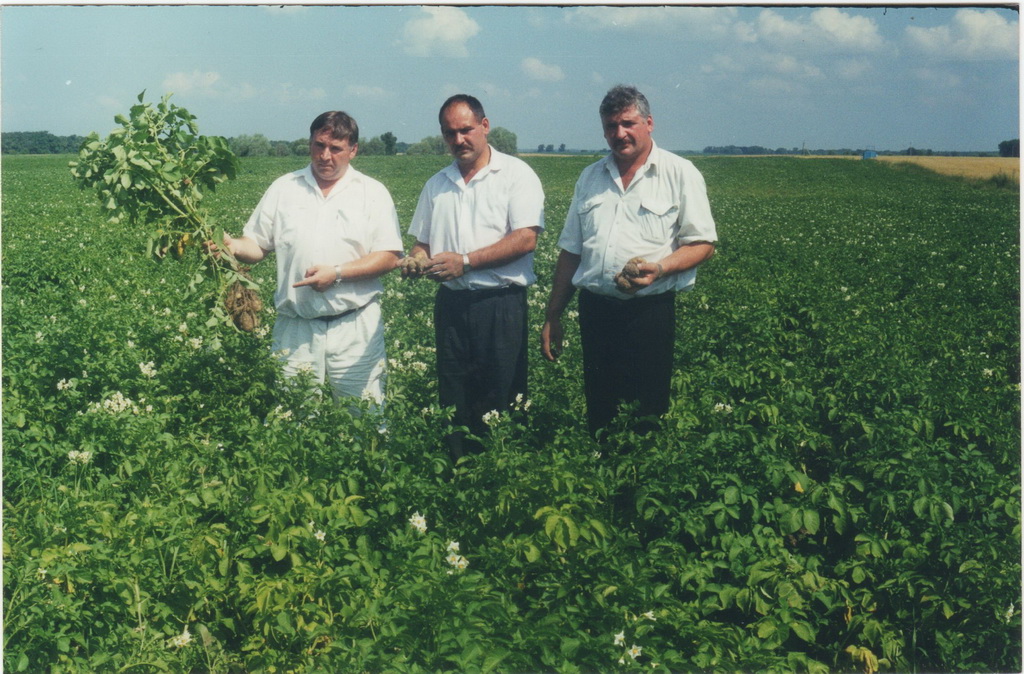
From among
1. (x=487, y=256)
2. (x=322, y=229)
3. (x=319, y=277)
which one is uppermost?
(x=322, y=229)

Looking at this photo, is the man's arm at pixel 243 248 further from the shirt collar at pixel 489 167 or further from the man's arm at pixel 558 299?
the man's arm at pixel 558 299

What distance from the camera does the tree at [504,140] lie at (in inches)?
176

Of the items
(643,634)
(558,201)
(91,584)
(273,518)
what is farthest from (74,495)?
(558,201)

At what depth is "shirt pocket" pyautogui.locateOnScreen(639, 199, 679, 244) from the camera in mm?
4023

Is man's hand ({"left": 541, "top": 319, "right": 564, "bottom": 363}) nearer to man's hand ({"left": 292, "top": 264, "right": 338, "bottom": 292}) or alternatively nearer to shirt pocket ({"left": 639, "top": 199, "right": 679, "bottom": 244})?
shirt pocket ({"left": 639, "top": 199, "right": 679, "bottom": 244})

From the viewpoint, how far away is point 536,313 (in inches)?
327

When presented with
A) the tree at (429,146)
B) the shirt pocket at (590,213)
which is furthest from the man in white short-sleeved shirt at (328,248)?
the shirt pocket at (590,213)

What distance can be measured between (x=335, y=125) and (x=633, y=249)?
1562 millimetres

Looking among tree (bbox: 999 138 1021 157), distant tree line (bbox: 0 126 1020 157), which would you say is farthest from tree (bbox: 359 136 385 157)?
tree (bbox: 999 138 1021 157)

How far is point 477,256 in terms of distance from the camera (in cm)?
418

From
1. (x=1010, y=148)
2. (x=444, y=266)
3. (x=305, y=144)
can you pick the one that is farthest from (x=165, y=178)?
(x=1010, y=148)

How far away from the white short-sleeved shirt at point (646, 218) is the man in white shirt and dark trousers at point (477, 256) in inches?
13.2

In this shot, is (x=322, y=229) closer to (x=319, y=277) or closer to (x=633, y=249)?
(x=319, y=277)

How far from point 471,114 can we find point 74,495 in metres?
2.45
